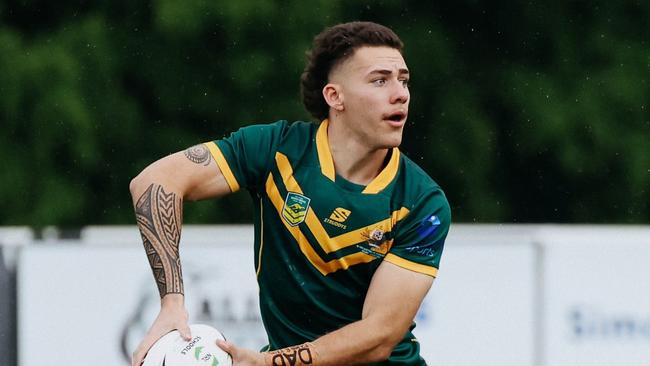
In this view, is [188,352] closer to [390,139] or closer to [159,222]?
[159,222]

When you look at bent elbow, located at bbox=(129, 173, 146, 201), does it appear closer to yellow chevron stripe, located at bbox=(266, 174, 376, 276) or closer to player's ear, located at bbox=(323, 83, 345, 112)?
yellow chevron stripe, located at bbox=(266, 174, 376, 276)

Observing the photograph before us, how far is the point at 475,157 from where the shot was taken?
13797 millimetres

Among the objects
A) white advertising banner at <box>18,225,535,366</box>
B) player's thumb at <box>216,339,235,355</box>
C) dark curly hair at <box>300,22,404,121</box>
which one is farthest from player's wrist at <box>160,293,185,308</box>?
white advertising banner at <box>18,225,535,366</box>

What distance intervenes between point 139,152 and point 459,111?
10.1ft

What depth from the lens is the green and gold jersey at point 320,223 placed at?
16.9 feet

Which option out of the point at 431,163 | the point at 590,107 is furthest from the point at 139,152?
the point at 590,107

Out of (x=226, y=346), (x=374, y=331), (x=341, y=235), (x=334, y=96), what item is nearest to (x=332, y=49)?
(x=334, y=96)

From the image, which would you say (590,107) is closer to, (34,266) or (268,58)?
(268,58)

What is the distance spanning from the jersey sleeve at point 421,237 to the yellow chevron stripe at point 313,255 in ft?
0.35

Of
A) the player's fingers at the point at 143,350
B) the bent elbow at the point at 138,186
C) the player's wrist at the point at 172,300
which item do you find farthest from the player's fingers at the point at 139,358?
the bent elbow at the point at 138,186

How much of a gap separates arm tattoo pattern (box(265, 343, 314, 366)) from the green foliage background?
26.7ft

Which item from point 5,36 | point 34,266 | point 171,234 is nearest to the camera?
point 171,234

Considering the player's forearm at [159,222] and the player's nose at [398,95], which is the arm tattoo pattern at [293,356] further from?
the player's nose at [398,95]

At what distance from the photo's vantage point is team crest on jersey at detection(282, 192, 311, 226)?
519 cm
